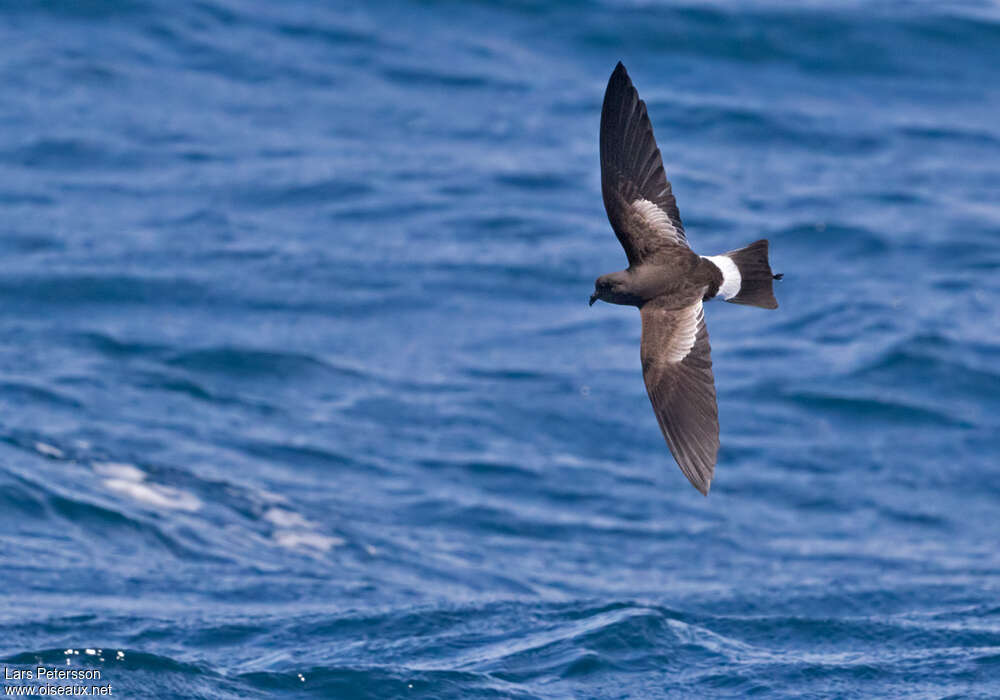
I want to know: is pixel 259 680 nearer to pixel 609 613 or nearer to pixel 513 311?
pixel 609 613

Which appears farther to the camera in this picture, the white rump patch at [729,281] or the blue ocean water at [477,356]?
the blue ocean water at [477,356]

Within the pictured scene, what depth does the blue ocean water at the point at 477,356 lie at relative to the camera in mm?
Result: 9844

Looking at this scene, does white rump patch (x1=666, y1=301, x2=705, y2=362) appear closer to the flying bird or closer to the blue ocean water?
the flying bird

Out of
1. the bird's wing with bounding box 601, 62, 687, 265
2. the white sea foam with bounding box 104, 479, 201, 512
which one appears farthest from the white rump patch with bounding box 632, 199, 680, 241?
the white sea foam with bounding box 104, 479, 201, 512

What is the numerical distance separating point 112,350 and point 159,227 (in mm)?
2217

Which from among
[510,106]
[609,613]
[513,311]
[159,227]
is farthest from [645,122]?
[510,106]

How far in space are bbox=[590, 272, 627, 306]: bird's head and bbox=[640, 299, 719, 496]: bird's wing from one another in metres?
0.18

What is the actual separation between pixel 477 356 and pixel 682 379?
279 inches

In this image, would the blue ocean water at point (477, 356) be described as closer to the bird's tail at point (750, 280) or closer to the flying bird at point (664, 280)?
the flying bird at point (664, 280)

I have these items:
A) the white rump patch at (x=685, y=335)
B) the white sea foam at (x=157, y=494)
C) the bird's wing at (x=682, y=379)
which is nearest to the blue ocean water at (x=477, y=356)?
the white sea foam at (x=157, y=494)

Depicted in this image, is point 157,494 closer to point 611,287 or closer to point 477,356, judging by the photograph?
point 477,356

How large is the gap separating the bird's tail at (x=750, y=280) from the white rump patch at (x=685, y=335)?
0.16 m

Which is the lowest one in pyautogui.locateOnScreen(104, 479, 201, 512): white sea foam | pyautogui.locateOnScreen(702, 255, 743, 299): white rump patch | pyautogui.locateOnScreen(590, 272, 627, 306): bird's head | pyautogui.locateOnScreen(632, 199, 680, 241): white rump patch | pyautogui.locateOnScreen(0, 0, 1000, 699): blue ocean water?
pyautogui.locateOnScreen(104, 479, 201, 512): white sea foam

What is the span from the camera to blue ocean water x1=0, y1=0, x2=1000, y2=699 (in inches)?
388
